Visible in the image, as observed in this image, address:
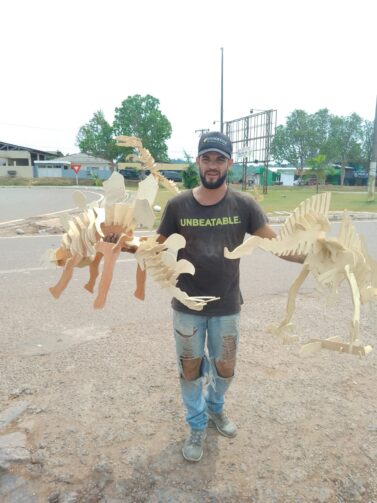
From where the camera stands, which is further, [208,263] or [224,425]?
[224,425]

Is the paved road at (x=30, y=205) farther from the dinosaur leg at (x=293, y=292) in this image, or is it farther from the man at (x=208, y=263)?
the dinosaur leg at (x=293, y=292)

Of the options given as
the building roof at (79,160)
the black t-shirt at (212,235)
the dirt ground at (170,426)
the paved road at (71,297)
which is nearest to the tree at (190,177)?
the paved road at (71,297)

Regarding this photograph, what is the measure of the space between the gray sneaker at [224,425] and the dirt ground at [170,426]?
4cm

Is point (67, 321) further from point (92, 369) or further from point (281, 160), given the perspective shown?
point (281, 160)

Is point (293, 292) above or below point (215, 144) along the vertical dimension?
below

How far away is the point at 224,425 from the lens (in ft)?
7.84

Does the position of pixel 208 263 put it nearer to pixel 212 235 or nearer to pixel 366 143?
pixel 212 235

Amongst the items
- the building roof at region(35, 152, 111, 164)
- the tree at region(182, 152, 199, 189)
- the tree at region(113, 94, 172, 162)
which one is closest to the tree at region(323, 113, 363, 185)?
the tree at region(113, 94, 172, 162)

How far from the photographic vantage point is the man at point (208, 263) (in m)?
2.07

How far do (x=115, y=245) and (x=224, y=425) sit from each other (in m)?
1.33

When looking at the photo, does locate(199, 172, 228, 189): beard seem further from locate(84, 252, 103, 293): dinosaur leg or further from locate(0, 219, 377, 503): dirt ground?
locate(0, 219, 377, 503): dirt ground

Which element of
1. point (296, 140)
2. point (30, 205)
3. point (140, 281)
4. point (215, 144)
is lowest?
point (30, 205)

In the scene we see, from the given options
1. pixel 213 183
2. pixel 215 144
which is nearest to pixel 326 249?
pixel 213 183

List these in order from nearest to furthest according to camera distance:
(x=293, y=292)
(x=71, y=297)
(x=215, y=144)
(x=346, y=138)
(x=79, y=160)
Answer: (x=215, y=144)
(x=293, y=292)
(x=71, y=297)
(x=79, y=160)
(x=346, y=138)
